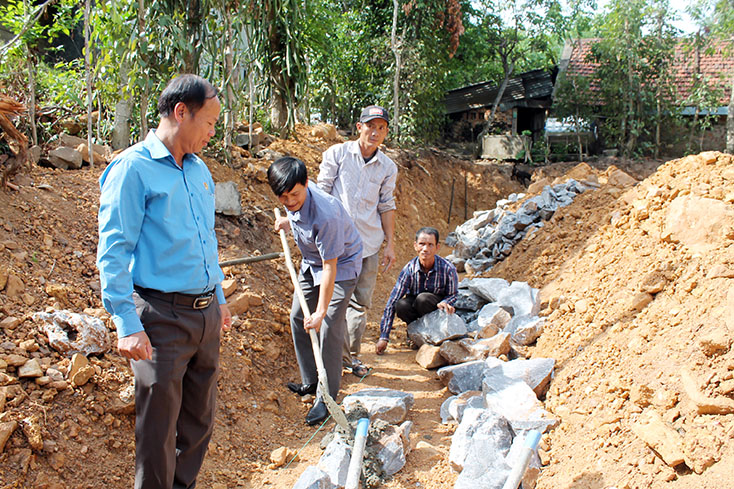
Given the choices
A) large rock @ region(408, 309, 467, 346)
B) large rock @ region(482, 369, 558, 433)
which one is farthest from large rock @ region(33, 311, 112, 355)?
large rock @ region(408, 309, 467, 346)

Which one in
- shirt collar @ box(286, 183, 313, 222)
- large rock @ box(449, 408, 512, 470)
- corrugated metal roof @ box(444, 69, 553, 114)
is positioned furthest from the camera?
corrugated metal roof @ box(444, 69, 553, 114)

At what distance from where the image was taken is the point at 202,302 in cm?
220

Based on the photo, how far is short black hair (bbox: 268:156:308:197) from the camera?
289cm

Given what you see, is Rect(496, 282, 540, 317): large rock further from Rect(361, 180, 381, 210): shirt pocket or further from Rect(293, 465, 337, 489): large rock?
Rect(293, 465, 337, 489): large rock

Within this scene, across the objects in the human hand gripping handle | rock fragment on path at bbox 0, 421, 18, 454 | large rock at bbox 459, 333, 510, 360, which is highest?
the human hand gripping handle

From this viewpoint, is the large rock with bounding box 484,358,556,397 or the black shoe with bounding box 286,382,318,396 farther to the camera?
the black shoe with bounding box 286,382,318,396

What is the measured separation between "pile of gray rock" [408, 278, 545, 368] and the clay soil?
0.16 meters

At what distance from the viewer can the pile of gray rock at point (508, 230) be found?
22.4ft

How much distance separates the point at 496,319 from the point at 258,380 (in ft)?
7.01

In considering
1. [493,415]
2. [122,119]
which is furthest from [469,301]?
[122,119]

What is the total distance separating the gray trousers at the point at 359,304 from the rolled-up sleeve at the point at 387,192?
1.25 feet

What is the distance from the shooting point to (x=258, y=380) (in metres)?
3.66

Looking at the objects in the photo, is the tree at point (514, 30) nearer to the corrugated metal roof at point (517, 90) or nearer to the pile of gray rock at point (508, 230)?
the corrugated metal roof at point (517, 90)

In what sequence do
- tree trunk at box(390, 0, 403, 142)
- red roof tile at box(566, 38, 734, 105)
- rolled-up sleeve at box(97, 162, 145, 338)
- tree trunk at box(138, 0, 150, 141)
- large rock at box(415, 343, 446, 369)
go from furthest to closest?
red roof tile at box(566, 38, 734, 105)
tree trunk at box(390, 0, 403, 142)
tree trunk at box(138, 0, 150, 141)
large rock at box(415, 343, 446, 369)
rolled-up sleeve at box(97, 162, 145, 338)
